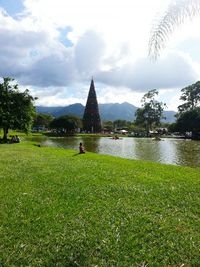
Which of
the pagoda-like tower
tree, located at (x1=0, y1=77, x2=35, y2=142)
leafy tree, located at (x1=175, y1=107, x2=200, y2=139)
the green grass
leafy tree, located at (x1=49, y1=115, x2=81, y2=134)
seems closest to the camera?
the green grass

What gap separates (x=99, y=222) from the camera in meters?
9.44

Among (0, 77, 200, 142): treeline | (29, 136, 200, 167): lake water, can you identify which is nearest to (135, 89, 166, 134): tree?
(0, 77, 200, 142): treeline

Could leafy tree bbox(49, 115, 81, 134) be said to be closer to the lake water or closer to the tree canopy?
the tree canopy

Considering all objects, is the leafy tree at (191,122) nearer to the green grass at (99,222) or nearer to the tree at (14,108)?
the tree at (14,108)

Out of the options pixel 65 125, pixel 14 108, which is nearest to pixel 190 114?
pixel 65 125

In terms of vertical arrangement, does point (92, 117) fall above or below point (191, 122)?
above

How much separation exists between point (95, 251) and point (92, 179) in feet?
25.9

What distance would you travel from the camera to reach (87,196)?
12.2 meters

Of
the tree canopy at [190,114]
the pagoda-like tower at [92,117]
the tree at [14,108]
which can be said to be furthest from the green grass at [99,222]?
the pagoda-like tower at [92,117]

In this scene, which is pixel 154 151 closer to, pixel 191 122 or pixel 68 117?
pixel 191 122

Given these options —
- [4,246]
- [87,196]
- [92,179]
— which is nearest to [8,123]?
[92,179]

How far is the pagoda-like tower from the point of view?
15062 centimetres

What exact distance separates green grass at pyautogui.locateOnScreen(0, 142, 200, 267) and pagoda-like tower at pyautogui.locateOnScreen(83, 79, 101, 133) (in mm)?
135214

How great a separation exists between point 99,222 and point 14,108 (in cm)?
4657
